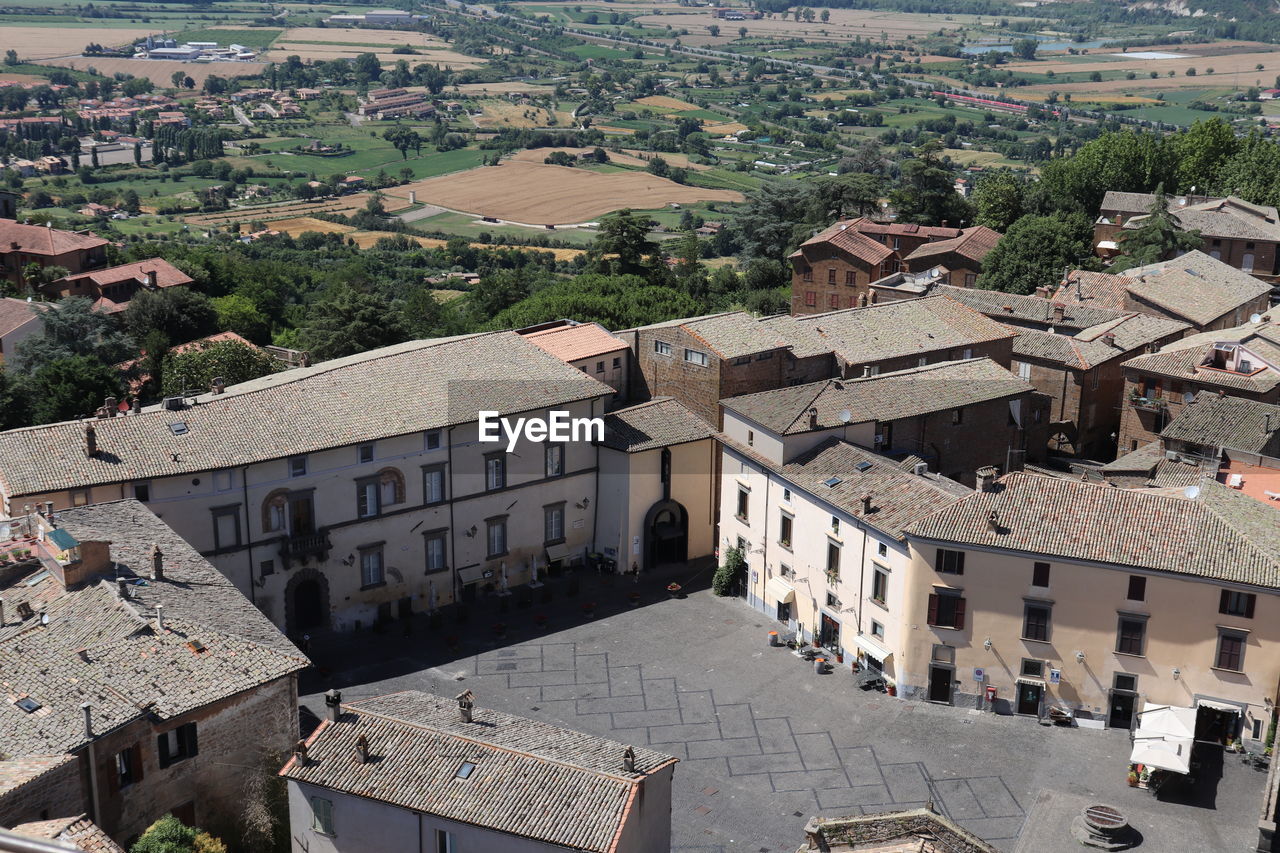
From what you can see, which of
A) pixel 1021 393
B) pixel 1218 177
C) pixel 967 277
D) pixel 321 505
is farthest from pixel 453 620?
pixel 1218 177

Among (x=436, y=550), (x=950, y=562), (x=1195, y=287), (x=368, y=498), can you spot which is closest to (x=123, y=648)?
(x=368, y=498)

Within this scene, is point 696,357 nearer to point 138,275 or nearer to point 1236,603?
point 1236,603

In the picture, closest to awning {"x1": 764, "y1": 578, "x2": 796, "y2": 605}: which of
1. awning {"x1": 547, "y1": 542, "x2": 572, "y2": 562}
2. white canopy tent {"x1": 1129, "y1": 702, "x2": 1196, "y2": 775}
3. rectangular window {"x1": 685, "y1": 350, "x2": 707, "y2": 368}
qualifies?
awning {"x1": 547, "y1": 542, "x2": 572, "y2": 562}

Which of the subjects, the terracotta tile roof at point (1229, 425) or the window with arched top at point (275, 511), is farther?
the terracotta tile roof at point (1229, 425)

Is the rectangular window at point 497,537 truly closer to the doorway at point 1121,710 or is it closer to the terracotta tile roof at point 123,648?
the terracotta tile roof at point 123,648

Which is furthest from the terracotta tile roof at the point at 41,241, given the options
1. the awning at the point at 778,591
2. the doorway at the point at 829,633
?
the doorway at the point at 829,633

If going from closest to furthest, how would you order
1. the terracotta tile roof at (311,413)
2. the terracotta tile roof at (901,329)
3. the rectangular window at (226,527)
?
the terracotta tile roof at (311,413), the rectangular window at (226,527), the terracotta tile roof at (901,329)
